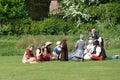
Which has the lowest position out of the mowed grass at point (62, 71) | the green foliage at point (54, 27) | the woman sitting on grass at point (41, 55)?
the mowed grass at point (62, 71)

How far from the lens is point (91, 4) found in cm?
4575

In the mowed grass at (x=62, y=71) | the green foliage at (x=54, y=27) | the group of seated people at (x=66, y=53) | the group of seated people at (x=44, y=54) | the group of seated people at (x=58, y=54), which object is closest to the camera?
the mowed grass at (x=62, y=71)

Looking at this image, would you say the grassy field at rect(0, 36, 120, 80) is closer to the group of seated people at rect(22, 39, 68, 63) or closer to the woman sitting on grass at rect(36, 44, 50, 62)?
the group of seated people at rect(22, 39, 68, 63)

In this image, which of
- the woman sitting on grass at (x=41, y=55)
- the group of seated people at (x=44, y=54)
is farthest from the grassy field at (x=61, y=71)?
the woman sitting on grass at (x=41, y=55)

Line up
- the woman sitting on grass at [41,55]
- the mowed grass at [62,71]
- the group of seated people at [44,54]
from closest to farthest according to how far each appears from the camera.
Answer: the mowed grass at [62,71]
the group of seated people at [44,54]
the woman sitting on grass at [41,55]

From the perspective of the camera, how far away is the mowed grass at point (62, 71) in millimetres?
18328

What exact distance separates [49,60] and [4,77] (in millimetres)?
7009

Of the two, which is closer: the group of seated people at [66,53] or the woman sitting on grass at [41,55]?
the group of seated people at [66,53]

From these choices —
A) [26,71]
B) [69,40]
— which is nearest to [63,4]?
[69,40]

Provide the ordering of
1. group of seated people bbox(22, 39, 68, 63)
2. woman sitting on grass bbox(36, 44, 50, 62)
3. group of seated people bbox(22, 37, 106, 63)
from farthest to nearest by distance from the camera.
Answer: woman sitting on grass bbox(36, 44, 50, 62)
group of seated people bbox(22, 37, 106, 63)
group of seated people bbox(22, 39, 68, 63)

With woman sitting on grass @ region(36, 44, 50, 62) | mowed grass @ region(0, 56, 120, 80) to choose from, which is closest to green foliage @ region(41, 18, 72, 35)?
woman sitting on grass @ region(36, 44, 50, 62)

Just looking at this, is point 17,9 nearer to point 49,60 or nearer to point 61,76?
point 49,60

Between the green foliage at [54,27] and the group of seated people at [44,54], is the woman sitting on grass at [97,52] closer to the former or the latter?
the group of seated people at [44,54]

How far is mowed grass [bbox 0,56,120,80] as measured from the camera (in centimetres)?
1833
